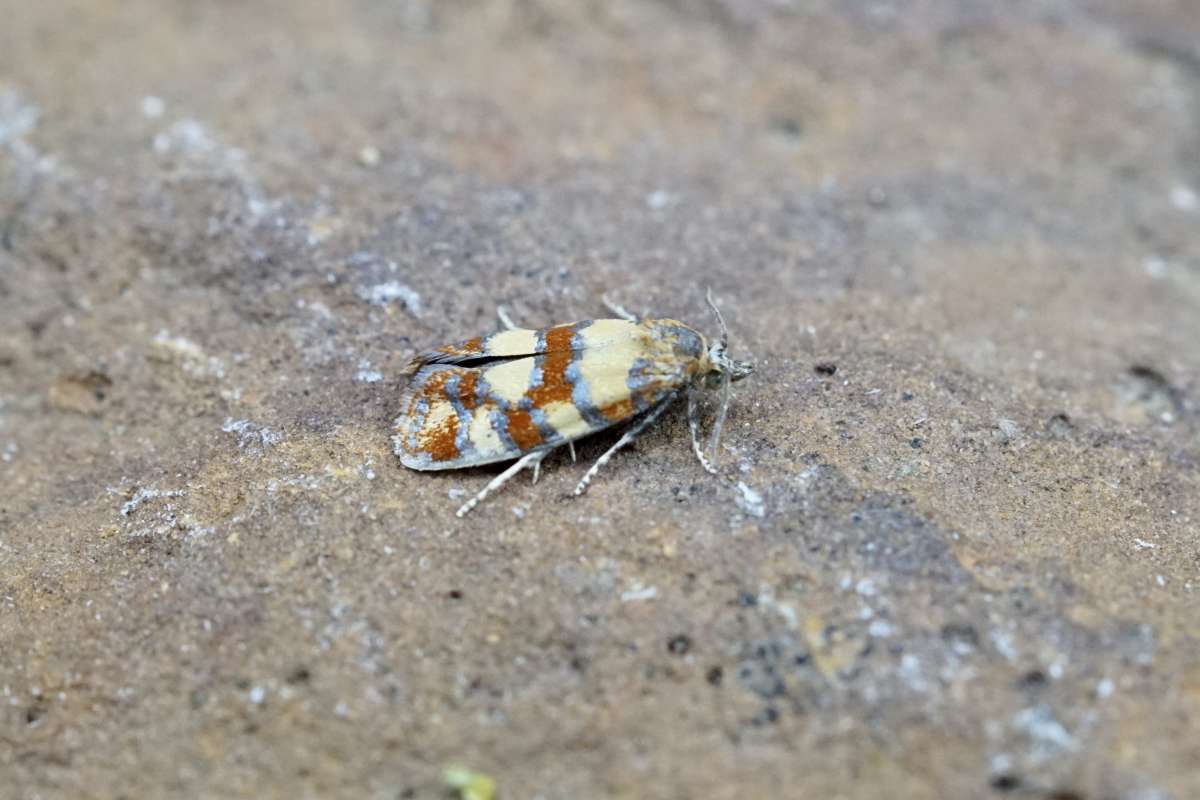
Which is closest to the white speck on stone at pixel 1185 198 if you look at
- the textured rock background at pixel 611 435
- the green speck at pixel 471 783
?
the textured rock background at pixel 611 435

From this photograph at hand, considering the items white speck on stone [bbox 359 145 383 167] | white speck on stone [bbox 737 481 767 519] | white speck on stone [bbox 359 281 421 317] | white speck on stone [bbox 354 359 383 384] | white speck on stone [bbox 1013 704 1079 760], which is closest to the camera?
white speck on stone [bbox 1013 704 1079 760]

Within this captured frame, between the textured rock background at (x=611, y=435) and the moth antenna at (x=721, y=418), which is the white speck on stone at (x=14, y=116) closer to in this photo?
the textured rock background at (x=611, y=435)

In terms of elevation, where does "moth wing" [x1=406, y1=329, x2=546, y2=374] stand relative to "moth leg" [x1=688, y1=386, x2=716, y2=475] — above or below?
above

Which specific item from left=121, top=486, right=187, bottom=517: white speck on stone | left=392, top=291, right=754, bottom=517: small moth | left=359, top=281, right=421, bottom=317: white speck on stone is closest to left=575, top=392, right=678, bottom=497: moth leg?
left=392, top=291, right=754, bottom=517: small moth

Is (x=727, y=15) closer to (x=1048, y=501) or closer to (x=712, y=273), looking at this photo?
(x=712, y=273)

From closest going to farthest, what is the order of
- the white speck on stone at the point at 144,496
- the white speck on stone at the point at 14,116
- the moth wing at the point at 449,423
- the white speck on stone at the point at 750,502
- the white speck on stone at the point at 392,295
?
the white speck on stone at the point at 750,502 → the moth wing at the point at 449,423 → the white speck on stone at the point at 144,496 → the white speck on stone at the point at 392,295 → the white speck on stone at the point at 14,116

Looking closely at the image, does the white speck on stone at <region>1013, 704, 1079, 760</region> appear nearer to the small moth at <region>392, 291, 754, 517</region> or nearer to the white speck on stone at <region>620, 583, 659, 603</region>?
the white speck on stone at <region>620, 583, 659, 603</region>
